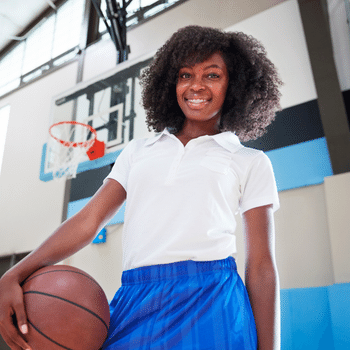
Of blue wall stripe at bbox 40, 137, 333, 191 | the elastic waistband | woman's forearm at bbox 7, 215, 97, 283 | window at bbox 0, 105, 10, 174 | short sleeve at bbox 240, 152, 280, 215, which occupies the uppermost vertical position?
window at bbox 0, 105, 10, 174

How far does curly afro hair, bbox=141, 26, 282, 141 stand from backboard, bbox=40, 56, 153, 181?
128cm

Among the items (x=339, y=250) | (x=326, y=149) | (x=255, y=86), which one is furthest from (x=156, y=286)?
(x=326, y=149)

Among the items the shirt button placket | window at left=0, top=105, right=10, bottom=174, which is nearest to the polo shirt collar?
the shirt button placket

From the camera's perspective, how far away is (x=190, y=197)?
0.88 meters

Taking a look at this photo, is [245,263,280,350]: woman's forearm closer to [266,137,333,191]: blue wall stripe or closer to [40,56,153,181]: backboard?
[266,137,333,191]: blue wall stripe

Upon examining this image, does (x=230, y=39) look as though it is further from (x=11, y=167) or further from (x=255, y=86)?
(x=11, y=167)

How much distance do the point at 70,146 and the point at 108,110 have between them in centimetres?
40

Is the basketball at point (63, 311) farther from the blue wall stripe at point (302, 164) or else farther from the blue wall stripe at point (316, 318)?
the blue wall stripe at point (302, 164)

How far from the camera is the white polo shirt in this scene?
839 millimetres

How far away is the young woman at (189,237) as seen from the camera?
2.49 ft

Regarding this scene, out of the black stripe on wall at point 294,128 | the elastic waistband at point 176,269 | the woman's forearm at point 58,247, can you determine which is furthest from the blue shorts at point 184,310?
the black stripe on wall at point 294,128

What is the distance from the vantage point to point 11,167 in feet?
13.9

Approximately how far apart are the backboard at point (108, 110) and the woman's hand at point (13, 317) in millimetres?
1882

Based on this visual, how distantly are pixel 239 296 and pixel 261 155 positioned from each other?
0.36 metres
